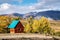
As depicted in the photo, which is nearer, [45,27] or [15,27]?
[45,27]

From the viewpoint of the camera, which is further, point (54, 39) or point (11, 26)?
point (11, 26)

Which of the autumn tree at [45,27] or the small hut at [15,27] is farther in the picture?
the small hut at [15,27]

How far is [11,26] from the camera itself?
208 feet

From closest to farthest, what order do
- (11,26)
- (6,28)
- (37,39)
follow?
(37,39) < (6,28) < (11,26)

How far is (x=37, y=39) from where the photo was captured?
116ft

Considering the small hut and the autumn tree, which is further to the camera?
the small hut

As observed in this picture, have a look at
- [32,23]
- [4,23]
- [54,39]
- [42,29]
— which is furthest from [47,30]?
[54,39]

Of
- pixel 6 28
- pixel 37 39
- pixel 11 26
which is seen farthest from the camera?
pixel 11 26

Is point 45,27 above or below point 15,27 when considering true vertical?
below

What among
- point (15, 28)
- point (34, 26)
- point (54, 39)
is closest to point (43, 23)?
point (34, 26)

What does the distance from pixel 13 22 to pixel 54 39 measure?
29.3 metres

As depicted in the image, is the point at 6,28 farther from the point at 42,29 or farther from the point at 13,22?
the point at 42,29

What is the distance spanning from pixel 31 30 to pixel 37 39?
1065 inches

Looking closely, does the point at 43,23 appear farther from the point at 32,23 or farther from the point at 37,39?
the point at 37,39
